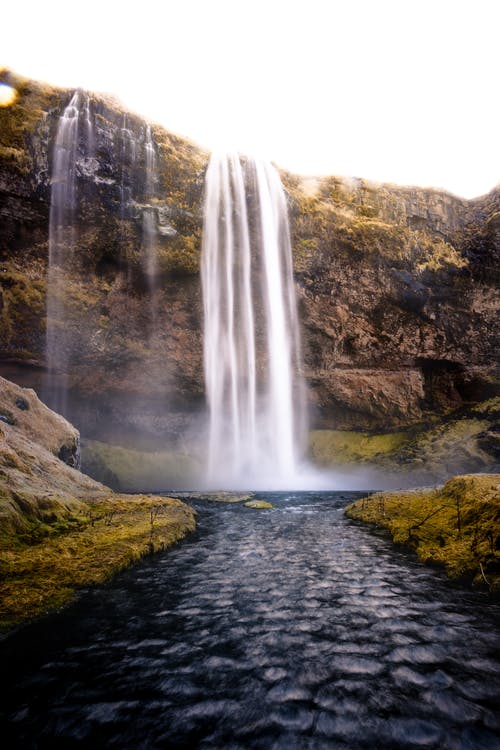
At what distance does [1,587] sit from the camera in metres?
5.95

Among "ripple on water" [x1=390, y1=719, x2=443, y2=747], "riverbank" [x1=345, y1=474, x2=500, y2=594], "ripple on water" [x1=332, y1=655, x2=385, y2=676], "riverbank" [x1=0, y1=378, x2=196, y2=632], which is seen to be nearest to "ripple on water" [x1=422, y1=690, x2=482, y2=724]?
"ripple on water" [x1=390, y1=719, x2=443, y2=747]

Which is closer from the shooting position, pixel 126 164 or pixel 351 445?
pixel 126 164

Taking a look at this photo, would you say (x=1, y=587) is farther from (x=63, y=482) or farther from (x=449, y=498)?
(x=449, y=498)

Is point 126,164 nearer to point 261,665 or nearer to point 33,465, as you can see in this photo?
point 33,465

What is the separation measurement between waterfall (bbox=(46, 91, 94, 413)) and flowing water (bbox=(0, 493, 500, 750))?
26540 millimetres

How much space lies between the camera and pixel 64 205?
86.4ft

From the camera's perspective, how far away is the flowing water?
10.5 feet

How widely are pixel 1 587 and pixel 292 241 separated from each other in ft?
104

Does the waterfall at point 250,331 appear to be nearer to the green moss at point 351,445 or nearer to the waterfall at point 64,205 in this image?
the green moss at point 351,445

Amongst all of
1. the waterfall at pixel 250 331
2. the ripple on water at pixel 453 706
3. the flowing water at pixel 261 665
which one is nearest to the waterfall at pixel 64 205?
the waterfall at pixel 250 331

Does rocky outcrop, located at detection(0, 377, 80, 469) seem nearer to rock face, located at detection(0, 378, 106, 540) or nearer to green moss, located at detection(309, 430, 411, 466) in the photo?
rock face, located at detection(0, 378, 106, 540)

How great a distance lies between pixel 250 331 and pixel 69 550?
26963 mm

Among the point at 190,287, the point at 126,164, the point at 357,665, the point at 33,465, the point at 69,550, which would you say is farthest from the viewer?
the point at 190,287

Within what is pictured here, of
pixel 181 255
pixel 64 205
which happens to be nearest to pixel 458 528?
pixel 181 255
